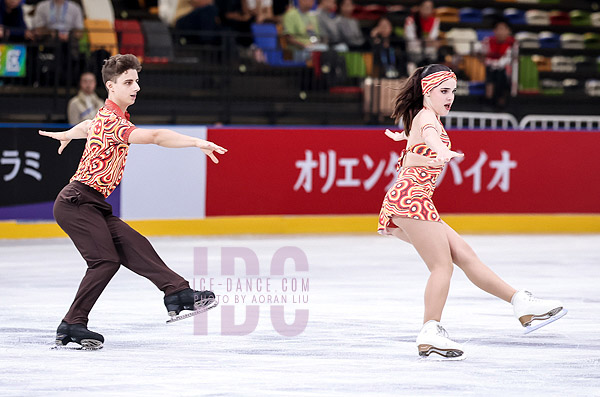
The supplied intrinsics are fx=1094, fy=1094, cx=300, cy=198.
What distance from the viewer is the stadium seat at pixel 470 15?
56.6ft

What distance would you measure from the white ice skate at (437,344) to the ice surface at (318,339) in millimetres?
71

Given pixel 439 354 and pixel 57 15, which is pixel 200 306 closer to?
pixel 439 354

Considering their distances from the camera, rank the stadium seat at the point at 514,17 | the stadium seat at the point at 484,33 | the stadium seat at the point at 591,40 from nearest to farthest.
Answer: the stadium seat at the point at 484,33 < the stadium seat at the point at 591,40 < the stadium seat at the point at 514,17

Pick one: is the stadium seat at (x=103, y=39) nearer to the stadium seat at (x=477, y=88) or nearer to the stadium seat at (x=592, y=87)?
the stadium seat at (x=477, y=88)

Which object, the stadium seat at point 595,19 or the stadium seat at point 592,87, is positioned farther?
the stadium seat at point 595,19

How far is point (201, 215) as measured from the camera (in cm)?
1147

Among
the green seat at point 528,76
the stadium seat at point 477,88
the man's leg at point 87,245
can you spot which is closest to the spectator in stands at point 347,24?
the stadium seat at point 477,88

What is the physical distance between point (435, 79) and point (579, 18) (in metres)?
13.4

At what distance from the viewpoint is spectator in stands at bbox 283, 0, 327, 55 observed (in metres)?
13.3

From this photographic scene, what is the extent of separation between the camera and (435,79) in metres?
5.53

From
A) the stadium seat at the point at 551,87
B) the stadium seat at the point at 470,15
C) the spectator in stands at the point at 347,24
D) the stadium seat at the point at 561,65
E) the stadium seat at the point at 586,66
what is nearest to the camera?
the spectator in stands at the point at 347,24

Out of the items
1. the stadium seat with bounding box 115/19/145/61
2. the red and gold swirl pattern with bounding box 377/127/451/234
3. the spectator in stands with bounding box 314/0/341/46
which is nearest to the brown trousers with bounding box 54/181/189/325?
the red and gold swirl pattern with bounding box 377/127/451/234

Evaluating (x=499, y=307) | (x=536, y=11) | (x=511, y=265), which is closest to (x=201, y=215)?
(x=511, y=265)

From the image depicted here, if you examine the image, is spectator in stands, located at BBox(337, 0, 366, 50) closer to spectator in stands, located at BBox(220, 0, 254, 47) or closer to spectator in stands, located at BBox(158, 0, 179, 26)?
spectator in stands, located at BBox(220, 0, 254, 47)
